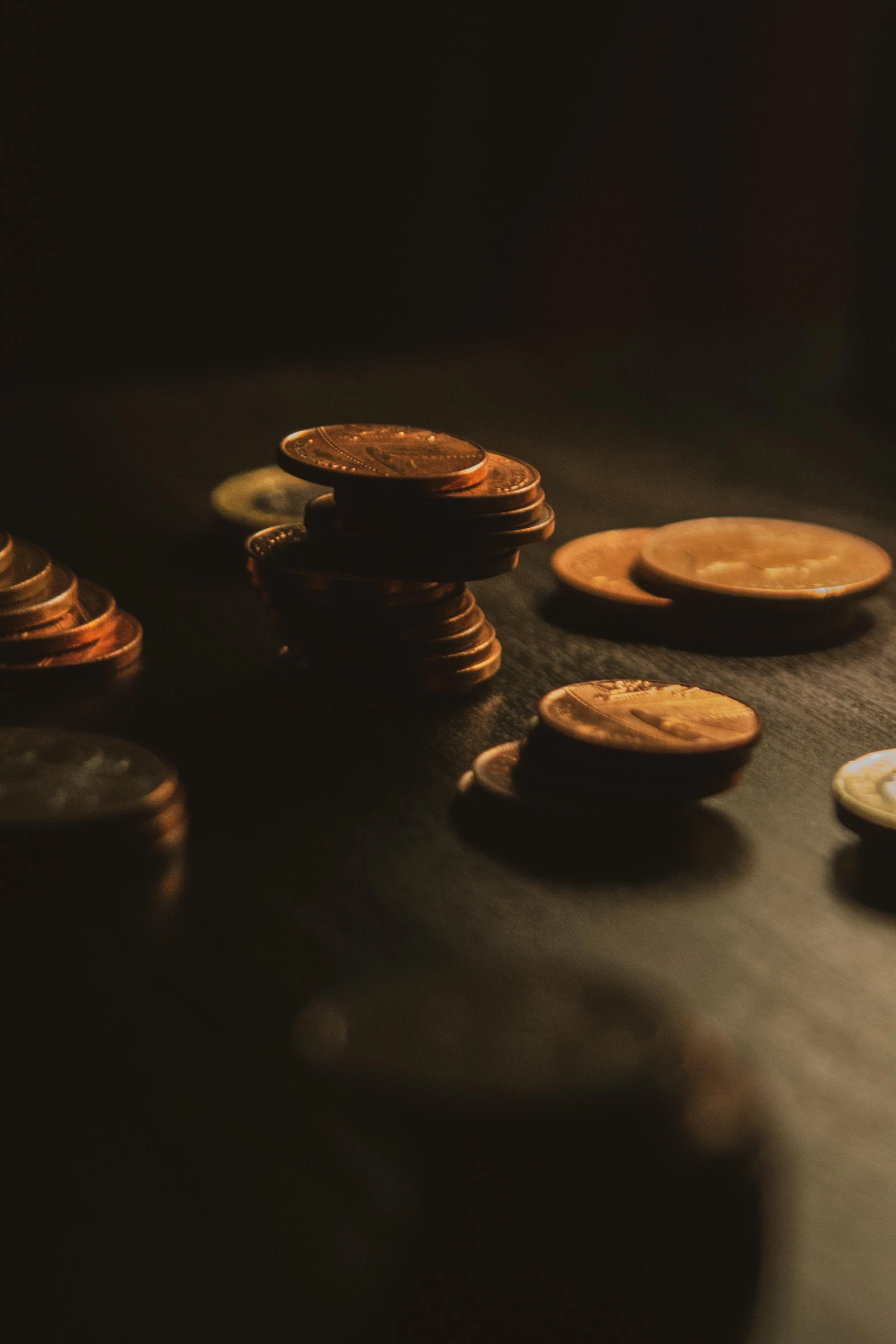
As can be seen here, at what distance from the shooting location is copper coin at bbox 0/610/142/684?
1.50 metres

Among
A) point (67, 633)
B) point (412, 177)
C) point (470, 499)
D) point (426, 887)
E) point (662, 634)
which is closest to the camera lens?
point (426, 887)

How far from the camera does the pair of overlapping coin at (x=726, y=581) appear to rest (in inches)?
66.8

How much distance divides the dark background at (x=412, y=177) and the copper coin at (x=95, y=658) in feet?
8.72

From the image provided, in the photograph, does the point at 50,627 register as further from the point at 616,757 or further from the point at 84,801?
the point at 616,757

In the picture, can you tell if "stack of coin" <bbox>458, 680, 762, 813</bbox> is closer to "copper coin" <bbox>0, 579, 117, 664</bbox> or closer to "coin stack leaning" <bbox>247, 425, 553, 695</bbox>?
"coin stack leaning" <bbox>247, 425, 553, 695</bbox>

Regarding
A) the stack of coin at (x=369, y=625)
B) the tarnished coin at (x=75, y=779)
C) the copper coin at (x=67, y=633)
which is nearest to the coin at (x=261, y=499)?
the copper coin at (x=67, y=633)

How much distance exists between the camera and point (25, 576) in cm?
157

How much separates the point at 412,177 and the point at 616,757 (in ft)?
12.6

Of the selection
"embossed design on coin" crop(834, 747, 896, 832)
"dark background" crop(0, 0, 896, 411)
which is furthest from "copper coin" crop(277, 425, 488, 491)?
"dark background" crop(0, 0, 896, 411)

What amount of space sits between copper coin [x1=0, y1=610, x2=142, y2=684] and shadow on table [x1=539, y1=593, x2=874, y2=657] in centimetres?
50

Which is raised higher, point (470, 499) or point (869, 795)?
point (470, 499)

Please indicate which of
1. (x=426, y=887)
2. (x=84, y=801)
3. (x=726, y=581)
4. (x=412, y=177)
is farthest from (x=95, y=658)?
(x=412, y=177)

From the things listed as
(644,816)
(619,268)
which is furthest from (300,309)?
(644,816)

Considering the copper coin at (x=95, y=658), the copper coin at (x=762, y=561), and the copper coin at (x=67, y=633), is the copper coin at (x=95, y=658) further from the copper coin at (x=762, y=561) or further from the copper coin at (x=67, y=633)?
the copper coin at (x=762, y=561)
